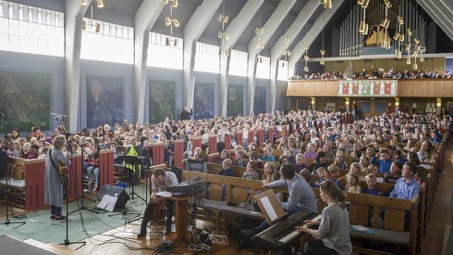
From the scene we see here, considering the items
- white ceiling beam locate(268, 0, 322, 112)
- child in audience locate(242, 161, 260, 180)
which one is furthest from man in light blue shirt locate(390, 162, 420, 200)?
white ceiling beam locate(268, 0, 322, 112)

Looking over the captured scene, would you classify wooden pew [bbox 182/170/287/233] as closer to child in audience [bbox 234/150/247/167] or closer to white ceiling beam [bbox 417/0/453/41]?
child in audience [bbox 234/150/247/167]

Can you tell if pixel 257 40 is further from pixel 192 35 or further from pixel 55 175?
pixel 55 175

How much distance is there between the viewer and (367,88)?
96.1 ft

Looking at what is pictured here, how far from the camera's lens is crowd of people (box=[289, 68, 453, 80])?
27609mm

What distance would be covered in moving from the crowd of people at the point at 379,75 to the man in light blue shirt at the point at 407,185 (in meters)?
23.2

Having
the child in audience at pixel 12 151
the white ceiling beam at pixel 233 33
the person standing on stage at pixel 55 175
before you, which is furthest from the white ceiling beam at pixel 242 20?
the person standing on stage at pixel 55 175

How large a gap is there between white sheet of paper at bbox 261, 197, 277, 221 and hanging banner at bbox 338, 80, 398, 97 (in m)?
25.2

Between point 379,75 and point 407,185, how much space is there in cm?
2419

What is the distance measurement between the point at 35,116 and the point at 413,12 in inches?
1033

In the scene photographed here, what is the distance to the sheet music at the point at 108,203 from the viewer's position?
866 centimetres

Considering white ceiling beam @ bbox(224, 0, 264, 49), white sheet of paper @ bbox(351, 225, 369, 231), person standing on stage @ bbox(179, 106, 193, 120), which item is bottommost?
white sheet of paper @ bbox(351, 225, 369, 231)

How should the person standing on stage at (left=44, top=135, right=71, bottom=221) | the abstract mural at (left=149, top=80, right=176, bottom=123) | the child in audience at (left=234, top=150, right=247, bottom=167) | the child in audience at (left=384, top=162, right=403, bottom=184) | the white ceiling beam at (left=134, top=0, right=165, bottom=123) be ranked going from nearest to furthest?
the person standing on stage at (left=44, top=135, right=71, bottom=221)
the child in audience at (left=384, top=162, right=403, bottom=184)
the child in audience at (left=234, top=150, right=247, bottom=167)
the white ceiling beam at (left=134, top=0, right=165, bottom=123)
the abstract mural at (left=149, top=80, right=176, bottom=123)

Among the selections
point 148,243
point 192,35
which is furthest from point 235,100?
point 148,243

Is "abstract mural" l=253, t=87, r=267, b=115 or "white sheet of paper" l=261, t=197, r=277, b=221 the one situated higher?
"abstract mural" l=253, t=87, r=267, b=115
